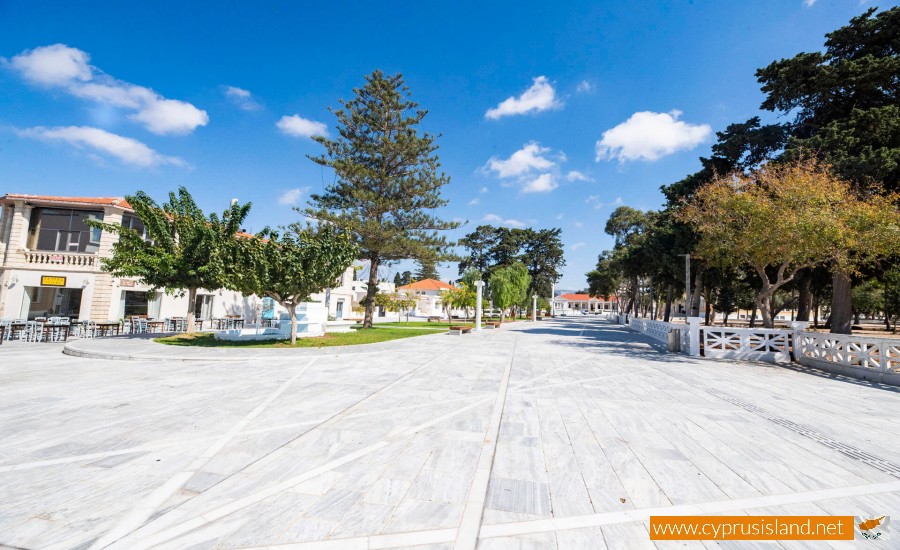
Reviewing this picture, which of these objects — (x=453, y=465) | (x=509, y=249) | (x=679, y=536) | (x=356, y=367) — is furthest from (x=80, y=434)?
(x=509, y=249)

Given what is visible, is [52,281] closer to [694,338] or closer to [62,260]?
[62,260]

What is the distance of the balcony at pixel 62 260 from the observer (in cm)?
2084

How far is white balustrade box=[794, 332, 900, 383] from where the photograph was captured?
971 cm

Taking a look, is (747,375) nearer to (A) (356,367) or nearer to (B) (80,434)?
(A) (356,367)

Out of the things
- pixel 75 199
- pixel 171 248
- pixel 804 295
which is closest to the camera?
pixel 171 248

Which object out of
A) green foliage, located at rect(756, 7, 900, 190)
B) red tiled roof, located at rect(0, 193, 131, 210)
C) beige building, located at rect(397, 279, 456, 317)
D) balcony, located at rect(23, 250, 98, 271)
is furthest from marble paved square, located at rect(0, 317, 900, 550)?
beige building, located at rect(397, 279, 456, 317)

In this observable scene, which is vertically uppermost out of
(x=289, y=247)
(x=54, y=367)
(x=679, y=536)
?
(x=289, y=247)

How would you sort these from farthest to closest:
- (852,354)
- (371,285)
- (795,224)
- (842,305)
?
(371,285), (842,305), (795,224), (852,354)

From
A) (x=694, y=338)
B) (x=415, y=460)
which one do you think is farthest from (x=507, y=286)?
(x=415, y=460)

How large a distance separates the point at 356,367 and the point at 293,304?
6.18m

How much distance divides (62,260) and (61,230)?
7.04 feet

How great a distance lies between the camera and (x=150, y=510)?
3.01 m

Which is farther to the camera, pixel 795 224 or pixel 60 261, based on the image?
pixel 60 261

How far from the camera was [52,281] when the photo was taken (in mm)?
20734
